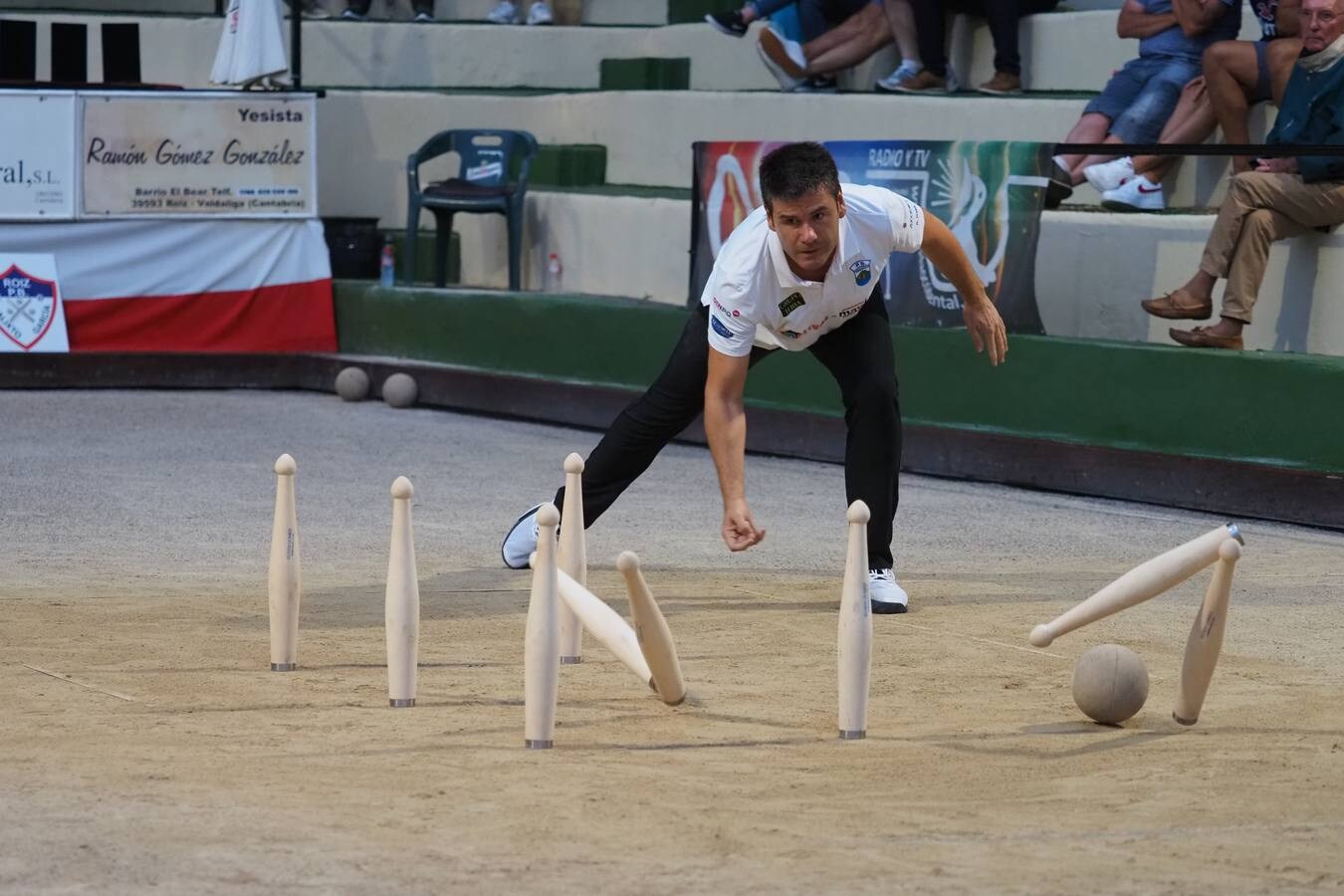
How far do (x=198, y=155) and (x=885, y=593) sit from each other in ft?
29.3

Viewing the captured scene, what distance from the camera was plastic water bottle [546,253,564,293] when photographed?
15.6 metres

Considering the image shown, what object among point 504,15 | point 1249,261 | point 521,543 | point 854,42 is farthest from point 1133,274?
point 504,15

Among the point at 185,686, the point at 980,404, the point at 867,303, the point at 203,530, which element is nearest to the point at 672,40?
the point at 980,404

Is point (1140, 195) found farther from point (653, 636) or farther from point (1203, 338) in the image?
point (653, 636)

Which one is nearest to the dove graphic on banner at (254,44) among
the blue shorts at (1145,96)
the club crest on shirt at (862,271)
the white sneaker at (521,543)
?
the blue shorts at (1145,96)

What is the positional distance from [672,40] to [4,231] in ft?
19.0

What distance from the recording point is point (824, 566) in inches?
349

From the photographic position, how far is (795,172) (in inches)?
267

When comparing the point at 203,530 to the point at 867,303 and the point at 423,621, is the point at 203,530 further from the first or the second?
the point at 867,303

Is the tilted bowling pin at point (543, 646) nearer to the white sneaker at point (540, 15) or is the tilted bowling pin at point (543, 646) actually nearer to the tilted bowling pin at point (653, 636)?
the tilted bowling pin at point (653, 636)

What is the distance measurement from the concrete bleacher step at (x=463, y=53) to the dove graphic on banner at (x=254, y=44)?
2.62 m

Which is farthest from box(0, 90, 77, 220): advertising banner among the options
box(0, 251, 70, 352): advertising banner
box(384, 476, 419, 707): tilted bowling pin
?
box(384, 476, 419, 707): tilted bowling pin

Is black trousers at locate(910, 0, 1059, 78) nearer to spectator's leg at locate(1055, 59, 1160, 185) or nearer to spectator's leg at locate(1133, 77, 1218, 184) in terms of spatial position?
spectator's leg at locate(1055, 59, 1160, 185)

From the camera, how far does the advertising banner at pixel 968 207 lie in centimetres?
1148
